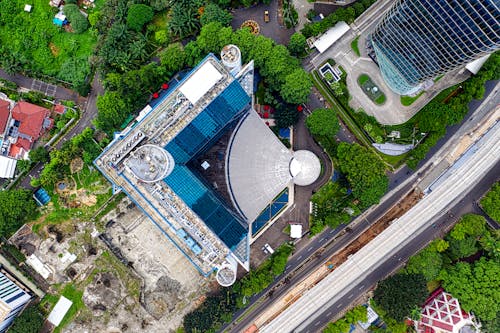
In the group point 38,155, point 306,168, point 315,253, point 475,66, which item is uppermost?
point 38,155

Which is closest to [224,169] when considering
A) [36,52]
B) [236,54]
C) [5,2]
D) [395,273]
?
[236,54]

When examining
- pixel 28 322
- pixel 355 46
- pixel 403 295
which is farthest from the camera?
pixel 355 46

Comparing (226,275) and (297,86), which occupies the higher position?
(297,86)

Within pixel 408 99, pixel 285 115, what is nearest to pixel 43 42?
pixel 285 115

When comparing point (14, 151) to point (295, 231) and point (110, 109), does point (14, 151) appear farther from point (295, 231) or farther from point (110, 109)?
point (295, 231)

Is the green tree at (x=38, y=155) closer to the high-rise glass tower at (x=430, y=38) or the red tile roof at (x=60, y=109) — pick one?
the red tile roof at (x=60, y=109)

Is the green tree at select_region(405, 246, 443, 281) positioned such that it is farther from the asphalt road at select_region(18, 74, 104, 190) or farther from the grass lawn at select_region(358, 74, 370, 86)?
the asphalt road at select_region(18, 74, 104, 190)

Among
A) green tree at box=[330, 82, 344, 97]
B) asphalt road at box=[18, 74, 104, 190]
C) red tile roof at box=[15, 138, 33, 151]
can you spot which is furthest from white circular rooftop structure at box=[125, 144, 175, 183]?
green tree at box=[330, 82, 344, 97]

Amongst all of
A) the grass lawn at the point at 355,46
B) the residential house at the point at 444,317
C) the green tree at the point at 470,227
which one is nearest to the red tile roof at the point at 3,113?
the grass lawn at the point at 355,46
